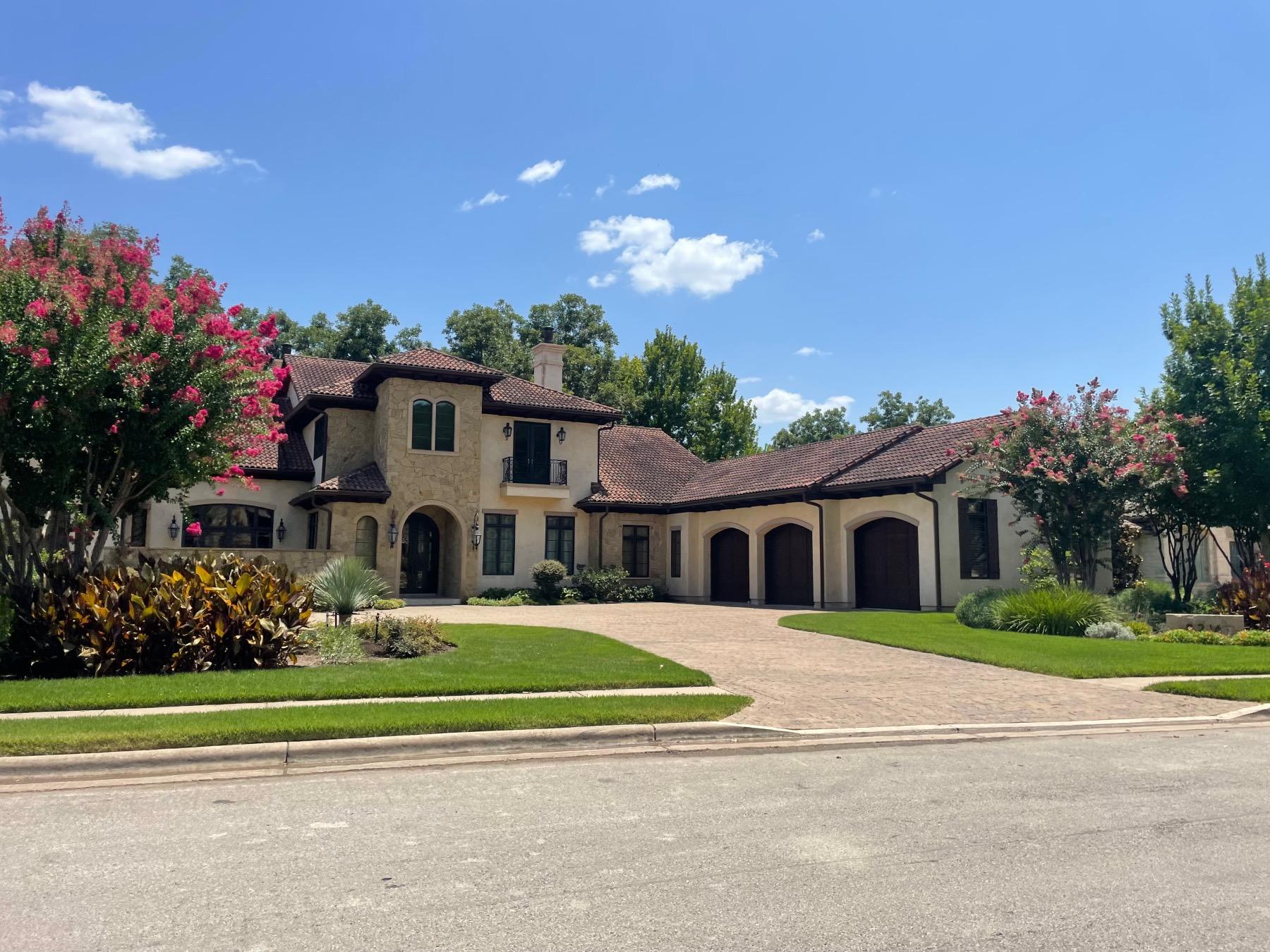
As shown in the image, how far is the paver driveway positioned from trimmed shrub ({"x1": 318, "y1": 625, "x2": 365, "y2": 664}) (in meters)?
4.48

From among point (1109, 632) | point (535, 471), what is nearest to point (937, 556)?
point (1109, 632)

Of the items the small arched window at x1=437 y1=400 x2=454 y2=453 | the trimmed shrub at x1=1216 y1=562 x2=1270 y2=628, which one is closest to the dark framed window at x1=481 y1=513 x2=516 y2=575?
the small arched window at x1=437 y1=400 x2=454 y2=453

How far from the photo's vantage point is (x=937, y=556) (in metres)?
23.8

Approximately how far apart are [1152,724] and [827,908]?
23.6 feet

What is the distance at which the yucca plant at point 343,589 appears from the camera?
15.1 m

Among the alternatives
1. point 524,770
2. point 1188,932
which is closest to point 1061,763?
point 1188,932

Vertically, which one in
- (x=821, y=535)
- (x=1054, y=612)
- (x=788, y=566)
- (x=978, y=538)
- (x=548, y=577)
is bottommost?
(x=1054, y=612)

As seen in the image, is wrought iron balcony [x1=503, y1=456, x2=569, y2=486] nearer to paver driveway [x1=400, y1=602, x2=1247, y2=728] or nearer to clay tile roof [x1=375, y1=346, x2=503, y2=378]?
clay tile roof [x1=375, y1=346, x2=503, y2=378]

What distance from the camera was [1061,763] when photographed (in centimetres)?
802

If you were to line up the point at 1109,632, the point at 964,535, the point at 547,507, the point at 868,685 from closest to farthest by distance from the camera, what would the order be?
1. the point at 868,685
2. the point at 1109,632
3. the point at 964,535
4. the point at 547,507

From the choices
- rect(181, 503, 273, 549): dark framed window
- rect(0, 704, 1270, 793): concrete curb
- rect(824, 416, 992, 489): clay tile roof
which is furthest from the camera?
rect(181, 503, 273, 549): dark framed window

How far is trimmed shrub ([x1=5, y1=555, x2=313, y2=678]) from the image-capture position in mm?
11422

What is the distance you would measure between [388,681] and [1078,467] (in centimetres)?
1555

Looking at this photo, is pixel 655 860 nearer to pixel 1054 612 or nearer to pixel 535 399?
pixel 1054 612
